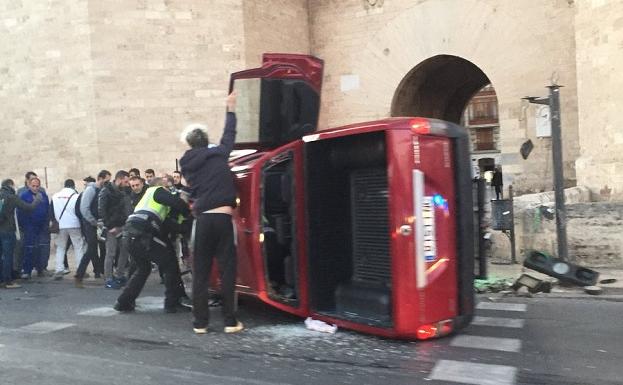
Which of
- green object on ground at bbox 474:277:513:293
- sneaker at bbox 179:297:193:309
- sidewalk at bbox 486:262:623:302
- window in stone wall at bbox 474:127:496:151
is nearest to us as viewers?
sneaker at bbox 179:297:193:309

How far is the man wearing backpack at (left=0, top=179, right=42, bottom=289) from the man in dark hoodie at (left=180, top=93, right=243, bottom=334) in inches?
221

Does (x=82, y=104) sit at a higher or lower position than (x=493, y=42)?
lower

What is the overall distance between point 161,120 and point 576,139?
34.0ft

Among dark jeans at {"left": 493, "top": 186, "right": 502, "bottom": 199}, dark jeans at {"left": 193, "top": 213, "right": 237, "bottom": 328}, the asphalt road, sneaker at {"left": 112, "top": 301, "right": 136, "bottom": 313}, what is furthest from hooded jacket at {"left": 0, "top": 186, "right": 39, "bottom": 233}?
dark jeans at {"left": 493, "top": 186, "right": 502, "bottom": 199}

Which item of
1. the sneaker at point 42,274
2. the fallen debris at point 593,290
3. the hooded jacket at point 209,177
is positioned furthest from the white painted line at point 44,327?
the fallen debris at point 593,290

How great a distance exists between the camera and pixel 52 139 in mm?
15906

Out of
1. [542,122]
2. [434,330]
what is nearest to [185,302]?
[434,330]

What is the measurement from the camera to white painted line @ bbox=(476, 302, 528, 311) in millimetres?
6963

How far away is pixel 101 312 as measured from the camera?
719 centimetres

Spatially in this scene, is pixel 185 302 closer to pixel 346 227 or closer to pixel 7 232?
pixel 346 227

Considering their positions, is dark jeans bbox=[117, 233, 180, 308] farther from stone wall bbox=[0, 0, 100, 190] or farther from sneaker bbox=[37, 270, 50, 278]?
stone wall bbox=[0, 0, 100, 190]

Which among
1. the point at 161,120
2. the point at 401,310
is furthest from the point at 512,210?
the point at 161,120

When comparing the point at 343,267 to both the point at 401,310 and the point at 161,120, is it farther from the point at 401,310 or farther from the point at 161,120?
the point at 161,120

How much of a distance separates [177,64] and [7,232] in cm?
712
